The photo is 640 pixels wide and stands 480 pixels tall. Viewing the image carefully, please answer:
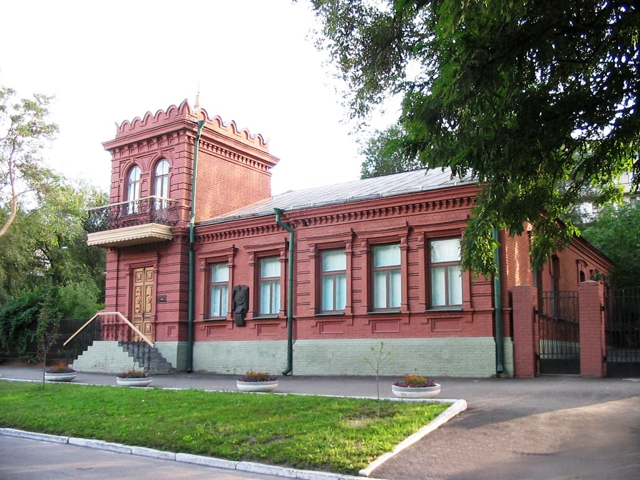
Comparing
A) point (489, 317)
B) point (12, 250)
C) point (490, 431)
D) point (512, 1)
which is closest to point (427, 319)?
point (489, 317)

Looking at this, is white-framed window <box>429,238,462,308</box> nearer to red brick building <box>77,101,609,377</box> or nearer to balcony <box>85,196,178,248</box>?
red brick building <box>77,101,609,377</box>

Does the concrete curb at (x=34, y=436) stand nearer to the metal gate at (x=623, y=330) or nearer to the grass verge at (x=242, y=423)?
the grass verge at (x=242, y=423)

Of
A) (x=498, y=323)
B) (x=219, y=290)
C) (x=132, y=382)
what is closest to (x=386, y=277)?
(x=498, y=323)

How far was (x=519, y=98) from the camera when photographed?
362 inches

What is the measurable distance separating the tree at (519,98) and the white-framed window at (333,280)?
834cm

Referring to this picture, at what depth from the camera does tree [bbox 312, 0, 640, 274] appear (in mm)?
7973

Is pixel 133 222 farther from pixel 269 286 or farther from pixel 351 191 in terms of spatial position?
pixel 351 191

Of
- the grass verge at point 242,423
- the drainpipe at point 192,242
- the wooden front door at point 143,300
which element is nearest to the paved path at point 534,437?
the grass verge at point 242,423

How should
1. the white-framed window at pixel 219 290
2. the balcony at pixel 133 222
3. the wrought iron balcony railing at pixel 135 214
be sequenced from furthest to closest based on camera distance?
the wrought iron balcony railing at pixel 135 214 < the balcony at pixel 133 222 < the white-framed window at pixel 219 290

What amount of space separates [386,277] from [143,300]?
32.5ft

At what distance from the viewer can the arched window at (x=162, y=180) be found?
23.5 metres

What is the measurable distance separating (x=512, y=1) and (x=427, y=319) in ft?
36.9

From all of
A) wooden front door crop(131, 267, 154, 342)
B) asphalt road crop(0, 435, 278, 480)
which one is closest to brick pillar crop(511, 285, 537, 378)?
asphalt road crop(0, 435, 278, 480)

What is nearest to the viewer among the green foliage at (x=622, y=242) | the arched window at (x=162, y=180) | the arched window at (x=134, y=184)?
the arched window at (x=162, y=180)
